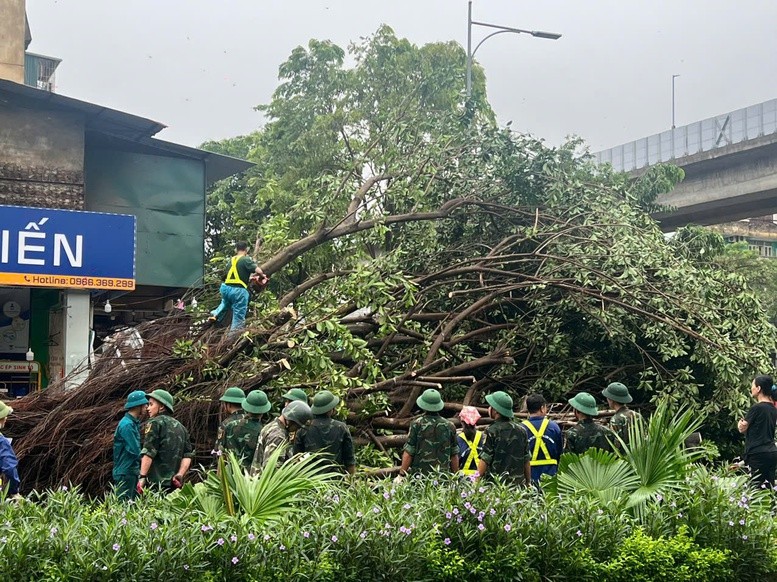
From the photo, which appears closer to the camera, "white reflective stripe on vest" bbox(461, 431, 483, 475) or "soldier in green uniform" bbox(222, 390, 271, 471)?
"soldier in green uniform" bbox(222, 390, 271, 471)

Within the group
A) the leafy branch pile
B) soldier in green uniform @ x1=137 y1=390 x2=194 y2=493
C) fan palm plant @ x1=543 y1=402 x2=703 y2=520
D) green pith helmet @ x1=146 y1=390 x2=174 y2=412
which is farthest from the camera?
the leafy branch pile

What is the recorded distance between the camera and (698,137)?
2716 centimetres

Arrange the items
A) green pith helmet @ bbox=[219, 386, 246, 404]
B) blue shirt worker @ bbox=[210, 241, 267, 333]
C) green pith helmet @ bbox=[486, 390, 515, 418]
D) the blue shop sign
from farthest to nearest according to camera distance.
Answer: the blue shop sign, blue shirt worker @ bbox=[210, 241, 267, 333], green pith helmet @ bbox=[219, 386, 246, 404], green pith helmet @ bbox=[486, 390, 515, 418]

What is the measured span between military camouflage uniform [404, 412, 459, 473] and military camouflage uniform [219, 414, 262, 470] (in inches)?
50.8

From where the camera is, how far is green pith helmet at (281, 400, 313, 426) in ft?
23.5

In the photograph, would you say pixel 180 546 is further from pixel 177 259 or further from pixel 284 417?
pixel 177 259

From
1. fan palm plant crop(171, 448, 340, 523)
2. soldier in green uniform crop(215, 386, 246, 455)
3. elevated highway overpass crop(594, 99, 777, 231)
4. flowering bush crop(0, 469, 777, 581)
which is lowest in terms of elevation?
flowering bush crop(0, 469, 777, 581)

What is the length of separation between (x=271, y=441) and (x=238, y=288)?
147 inches

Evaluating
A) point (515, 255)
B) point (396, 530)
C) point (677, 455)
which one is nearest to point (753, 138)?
point (515, 255)

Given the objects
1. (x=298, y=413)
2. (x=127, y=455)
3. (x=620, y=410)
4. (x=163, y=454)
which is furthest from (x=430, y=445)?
(x=127, y=455)

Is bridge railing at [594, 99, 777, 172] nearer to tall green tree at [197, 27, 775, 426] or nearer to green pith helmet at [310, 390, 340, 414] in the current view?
tall green tree at [197, 27, 775, 426]

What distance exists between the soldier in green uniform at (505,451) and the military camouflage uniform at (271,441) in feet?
5.18

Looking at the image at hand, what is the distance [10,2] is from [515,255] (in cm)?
1340

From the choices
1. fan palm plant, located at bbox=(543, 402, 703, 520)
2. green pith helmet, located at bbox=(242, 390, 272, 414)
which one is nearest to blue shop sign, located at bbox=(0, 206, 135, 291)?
green pith helmet, located at bbox=(242, 390, 272, 414)
